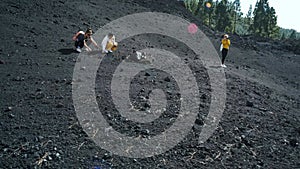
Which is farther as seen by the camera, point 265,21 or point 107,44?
point 265,21

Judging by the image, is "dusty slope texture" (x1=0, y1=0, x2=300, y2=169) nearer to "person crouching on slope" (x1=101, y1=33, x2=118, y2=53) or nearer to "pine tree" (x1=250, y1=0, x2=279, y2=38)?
"person crouching on slope" (x1=101, y1=33, x2=118, y2=53)

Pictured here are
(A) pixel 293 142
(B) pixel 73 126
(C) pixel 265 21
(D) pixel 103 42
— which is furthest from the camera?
(C) pixel 265 21

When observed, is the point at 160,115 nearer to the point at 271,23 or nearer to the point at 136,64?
the point at 136,64

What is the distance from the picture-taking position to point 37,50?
9.39 metres

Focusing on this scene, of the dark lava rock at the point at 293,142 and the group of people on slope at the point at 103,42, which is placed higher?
the group of people on slope at the point at 103,42

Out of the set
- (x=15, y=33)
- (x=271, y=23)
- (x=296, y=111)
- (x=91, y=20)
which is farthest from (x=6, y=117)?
(x=271, y=23)

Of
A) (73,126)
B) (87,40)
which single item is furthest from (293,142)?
(87,40)

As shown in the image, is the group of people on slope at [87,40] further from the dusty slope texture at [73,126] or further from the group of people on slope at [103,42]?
the dusty slope texture at [73,126]

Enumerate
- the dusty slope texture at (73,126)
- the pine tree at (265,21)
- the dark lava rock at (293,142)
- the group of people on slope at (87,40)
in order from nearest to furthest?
the dusty slope texture at (73,126) → the dark lava rock at (293,142) → the group of people on slope at (87,40) → the pine tree at (265,21)

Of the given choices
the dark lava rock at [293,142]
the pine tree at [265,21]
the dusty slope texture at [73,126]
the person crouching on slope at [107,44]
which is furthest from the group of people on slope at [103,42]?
the pine tree at [265,21]

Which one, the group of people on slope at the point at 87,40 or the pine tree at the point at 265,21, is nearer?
the group of people on slope at the point at 87,40

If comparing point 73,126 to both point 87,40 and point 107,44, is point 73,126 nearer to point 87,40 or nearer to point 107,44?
point 107,44

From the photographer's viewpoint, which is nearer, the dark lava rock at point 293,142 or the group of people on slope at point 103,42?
the dark lava rock at point 293,142

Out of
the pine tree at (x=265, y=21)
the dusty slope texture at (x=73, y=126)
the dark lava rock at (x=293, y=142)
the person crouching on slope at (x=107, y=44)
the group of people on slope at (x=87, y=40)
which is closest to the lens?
the dusty slope texture at (x=73, y=126)
